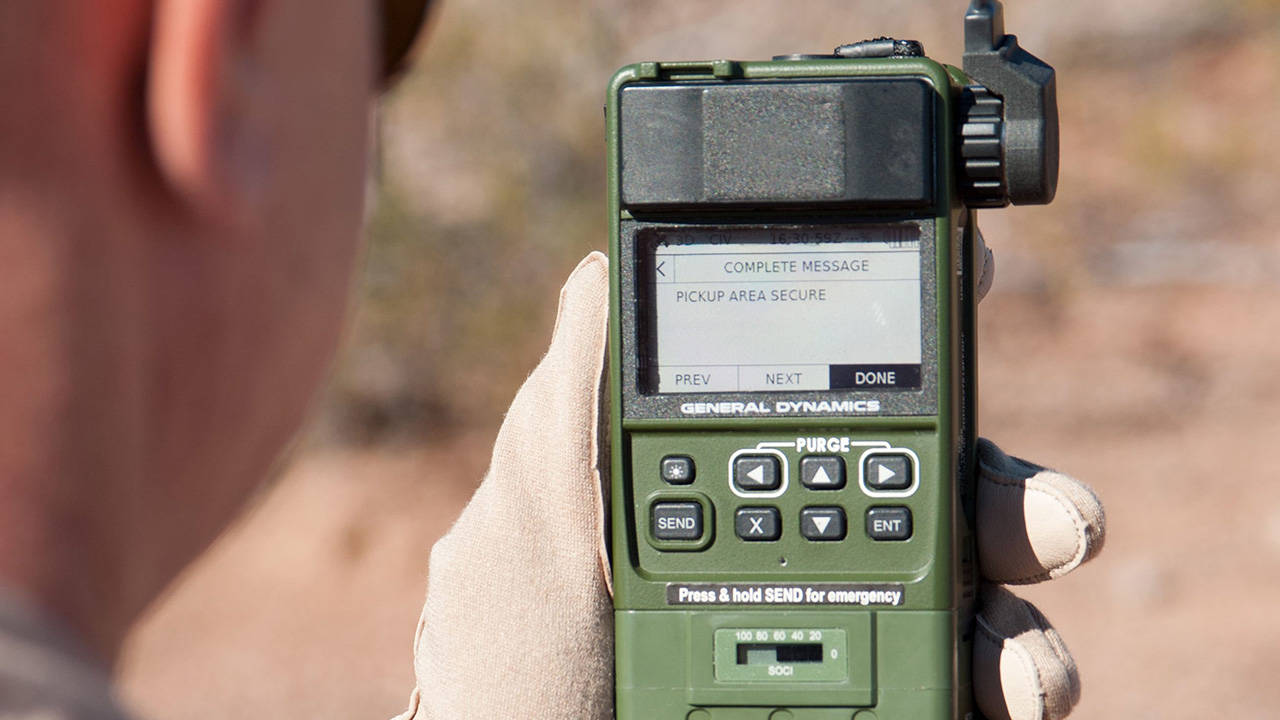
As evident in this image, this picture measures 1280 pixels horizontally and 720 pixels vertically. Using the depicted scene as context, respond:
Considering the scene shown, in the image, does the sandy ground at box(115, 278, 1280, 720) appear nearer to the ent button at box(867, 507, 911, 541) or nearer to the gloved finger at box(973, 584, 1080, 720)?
the gloved finger at box(973, 584, 1080, 720)

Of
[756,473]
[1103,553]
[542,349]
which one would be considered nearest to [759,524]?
[756,473]

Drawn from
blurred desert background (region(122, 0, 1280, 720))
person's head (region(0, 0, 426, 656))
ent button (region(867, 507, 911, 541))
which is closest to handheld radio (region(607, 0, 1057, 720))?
ent button (region(867, 507, 911, 541))

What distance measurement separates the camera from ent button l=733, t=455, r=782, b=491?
1.85 metres

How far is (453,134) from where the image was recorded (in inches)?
316

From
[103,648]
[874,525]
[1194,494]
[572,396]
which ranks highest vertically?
[103,648]

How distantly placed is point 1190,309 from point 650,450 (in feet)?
23.4

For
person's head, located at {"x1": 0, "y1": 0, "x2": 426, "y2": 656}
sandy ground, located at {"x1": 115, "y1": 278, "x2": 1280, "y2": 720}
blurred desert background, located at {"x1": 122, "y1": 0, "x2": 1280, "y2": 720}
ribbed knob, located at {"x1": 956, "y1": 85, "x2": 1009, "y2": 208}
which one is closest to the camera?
person's head, located at {"x1": 0, "y1": 0, "x2": 426, "y2": 656}

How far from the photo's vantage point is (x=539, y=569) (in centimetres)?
189

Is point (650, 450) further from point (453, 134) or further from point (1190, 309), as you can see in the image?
point (1190, 309)

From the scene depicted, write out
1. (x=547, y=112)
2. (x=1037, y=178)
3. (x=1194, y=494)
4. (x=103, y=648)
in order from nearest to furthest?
(x=103, y=648), (x=1037, y=178), (x=1194, y=494), (x=547, y=112)

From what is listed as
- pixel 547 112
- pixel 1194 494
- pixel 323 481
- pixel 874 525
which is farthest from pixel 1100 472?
pixel 874 525

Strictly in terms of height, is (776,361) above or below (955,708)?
above

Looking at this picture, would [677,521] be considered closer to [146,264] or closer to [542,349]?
[146,264]

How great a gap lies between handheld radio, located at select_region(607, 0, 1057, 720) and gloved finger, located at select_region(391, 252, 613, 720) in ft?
0.14
